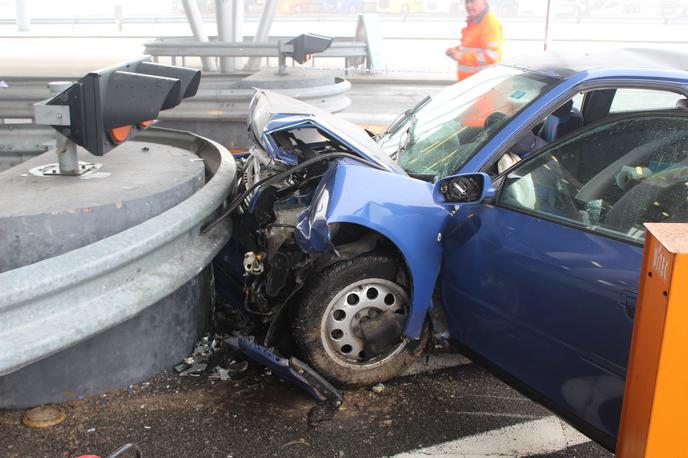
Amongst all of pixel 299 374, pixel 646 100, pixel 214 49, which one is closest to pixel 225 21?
pixel 214 49

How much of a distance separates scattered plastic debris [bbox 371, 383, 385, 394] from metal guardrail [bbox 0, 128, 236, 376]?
107cm

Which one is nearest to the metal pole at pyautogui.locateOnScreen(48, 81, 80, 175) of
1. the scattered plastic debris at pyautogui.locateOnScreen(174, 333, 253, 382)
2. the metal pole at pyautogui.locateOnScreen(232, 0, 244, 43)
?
the scattered plastic debris at pyautogui.locateOnScreen(174, 333, 253, 382)

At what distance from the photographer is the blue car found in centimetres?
303

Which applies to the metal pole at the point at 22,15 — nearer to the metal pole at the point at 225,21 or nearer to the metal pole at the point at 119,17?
the metal pole at the point at 119,17

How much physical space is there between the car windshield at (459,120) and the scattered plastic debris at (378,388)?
117 centimetres

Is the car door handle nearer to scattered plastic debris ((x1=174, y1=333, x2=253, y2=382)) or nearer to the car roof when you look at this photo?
the car roof

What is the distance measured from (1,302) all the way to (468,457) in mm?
2016

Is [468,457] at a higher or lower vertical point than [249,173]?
lower

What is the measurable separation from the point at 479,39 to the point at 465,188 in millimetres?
6627

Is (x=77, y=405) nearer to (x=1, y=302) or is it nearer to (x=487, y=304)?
(x=1, y=302)

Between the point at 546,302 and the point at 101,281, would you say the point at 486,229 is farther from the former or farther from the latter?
the point at 101,281

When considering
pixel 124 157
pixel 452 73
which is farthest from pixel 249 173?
pixel 452 73

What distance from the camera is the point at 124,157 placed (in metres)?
4.32

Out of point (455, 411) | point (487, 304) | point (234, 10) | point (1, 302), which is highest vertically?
point (234, 10)
